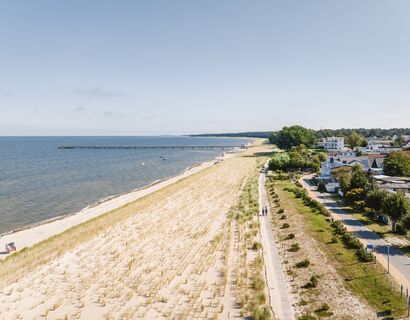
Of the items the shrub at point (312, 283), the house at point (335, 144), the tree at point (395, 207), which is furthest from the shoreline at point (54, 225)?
the house at point (335, 144)

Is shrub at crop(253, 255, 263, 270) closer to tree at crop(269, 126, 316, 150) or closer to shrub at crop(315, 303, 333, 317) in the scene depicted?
shrub at crop(315, 303, 333, 317)

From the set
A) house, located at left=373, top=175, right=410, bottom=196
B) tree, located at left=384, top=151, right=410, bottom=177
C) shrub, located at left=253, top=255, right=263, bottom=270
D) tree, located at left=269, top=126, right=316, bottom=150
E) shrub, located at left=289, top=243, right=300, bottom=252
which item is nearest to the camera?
shrub, located at left=253, top=255, right=263, bottom=270

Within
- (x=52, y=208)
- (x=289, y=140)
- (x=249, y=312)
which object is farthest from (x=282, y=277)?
(x=289, y=140)

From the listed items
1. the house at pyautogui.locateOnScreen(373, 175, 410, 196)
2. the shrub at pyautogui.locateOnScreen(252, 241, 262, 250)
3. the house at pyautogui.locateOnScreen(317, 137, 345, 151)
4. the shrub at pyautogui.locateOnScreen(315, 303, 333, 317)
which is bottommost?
the shrub at pyautogui.locateOnScreen(315, 303, 333, 317)

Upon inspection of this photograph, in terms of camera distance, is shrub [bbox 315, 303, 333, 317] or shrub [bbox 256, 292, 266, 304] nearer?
shrub [bbox 315, 303, 333, 317]

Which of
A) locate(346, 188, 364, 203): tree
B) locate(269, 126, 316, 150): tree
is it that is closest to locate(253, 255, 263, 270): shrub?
locate(346, 188, 364, 203): tree

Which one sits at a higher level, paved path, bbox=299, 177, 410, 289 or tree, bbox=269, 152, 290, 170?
tree, bbox=269, 152, 290, 170

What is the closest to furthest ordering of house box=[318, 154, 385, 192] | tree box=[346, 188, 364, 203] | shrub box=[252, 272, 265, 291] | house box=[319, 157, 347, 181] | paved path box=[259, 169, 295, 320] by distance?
paved path box=[259, 169, 295, 320], shrub box=[252, 272, 265, 291], tree box=[346, 188, 364, 203], house box=[319, 157, 347, 181], house box=[318, 154, 385, 192]
